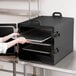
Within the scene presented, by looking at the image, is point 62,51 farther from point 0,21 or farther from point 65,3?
point 0,21

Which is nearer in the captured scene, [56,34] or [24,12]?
[56,34]

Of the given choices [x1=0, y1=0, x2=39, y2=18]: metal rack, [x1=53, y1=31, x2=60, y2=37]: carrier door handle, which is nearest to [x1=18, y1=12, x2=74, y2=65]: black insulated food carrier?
[x1=53, y1=31, x2=60, y2=37]: carrier door handle

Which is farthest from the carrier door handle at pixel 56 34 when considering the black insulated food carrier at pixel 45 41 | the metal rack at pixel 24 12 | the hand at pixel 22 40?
the metal rack at pixel 24 12

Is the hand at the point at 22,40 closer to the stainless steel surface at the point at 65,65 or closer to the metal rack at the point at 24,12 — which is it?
the stainless steel surface at the point at 65,65

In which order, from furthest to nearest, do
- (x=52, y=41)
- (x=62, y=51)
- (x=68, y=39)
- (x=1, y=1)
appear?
(x=1, y=1)
(x=68, y=39)
(x=62, y=51)
(x=52, y=41)

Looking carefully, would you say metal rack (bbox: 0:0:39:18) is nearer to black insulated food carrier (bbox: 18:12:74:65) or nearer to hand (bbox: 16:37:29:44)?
black insulated food carrier (bbox: 18:12:74:65)

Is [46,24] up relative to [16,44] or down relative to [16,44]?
up

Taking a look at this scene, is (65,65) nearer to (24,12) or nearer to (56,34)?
(56,34)

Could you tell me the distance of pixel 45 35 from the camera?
5.88 ft

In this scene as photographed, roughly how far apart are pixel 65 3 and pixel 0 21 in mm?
934

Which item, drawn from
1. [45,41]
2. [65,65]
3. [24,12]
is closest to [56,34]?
[45,41]

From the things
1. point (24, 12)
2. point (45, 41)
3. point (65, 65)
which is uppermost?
point (24, 12)

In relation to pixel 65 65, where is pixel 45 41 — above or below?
above

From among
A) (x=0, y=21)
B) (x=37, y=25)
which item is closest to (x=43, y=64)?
(x=37, y=25)
